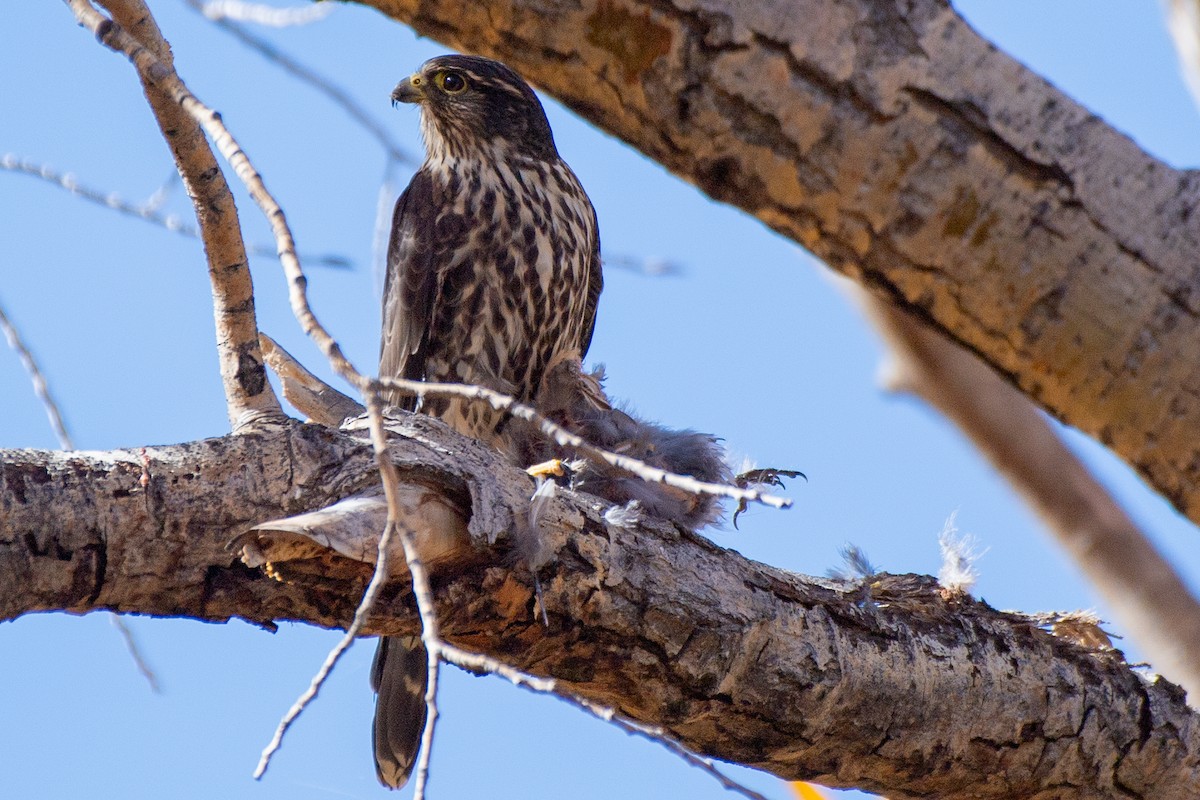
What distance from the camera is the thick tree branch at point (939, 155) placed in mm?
1157

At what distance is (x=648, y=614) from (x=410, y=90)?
9.00 ft

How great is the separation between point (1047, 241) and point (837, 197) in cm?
21

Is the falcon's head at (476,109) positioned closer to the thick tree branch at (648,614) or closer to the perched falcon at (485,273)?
the perched falcon at (485,273)

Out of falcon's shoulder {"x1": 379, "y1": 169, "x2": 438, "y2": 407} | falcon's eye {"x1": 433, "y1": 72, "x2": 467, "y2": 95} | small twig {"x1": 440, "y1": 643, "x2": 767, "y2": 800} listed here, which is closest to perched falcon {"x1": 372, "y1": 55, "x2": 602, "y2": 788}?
falcon's shoulder {"x1": 379, "y1": 169, "x2": 438, "y2": 407}

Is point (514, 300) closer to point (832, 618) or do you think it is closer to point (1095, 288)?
point (832, 618)

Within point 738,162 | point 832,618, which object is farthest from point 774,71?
point 832,618

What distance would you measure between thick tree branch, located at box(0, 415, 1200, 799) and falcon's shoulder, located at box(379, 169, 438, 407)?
5.66ft

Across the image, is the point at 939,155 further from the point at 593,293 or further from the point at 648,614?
the point at 593,293

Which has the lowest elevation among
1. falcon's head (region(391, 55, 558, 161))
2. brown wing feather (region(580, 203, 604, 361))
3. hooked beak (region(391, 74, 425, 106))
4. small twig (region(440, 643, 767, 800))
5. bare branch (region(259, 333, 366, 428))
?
small twig (region(440, 643, 767, 800))

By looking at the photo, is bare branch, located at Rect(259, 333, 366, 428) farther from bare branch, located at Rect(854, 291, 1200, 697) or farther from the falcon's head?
the falcon's head

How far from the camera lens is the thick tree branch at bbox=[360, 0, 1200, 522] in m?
1.16

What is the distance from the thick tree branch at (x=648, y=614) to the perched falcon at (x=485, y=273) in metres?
1.51

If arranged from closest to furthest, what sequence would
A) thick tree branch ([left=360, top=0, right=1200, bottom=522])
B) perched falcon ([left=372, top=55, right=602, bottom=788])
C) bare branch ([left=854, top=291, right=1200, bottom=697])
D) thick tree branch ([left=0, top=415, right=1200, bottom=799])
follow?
1. thick tree branch ([left=360, top=0, right=1200, bottom=522])
2. thick tree branch ([left=0, top=415, right=1200, bottom=799])
3. bare branch ([left=854, top=291, right=1200, bottom=697])
4. perched falcon ([left=372, top=55, right=602, bottom=788])

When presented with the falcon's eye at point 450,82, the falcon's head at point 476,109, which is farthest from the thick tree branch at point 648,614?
the falcon's eye at point 450,82
